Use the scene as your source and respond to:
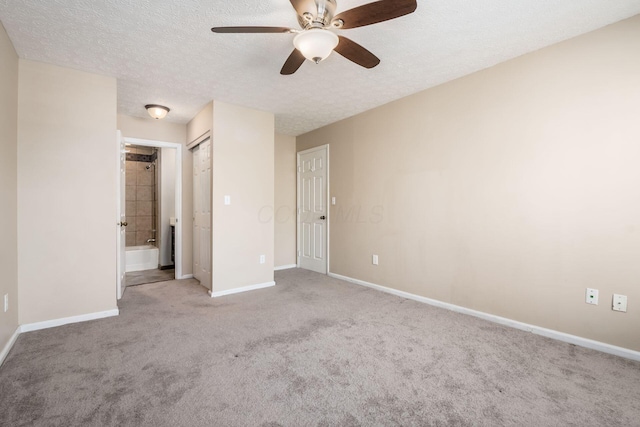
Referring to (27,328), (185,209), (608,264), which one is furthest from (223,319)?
(608,264)

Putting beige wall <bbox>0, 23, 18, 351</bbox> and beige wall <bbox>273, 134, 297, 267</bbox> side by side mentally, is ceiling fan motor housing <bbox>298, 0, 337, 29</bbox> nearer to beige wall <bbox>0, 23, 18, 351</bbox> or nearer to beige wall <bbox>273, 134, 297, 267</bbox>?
beige wall <bbox>0, 23, 18, 351</bbox>

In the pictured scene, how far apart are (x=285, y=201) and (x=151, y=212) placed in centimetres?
299

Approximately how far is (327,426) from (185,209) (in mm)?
3967

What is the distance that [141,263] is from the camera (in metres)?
5.35

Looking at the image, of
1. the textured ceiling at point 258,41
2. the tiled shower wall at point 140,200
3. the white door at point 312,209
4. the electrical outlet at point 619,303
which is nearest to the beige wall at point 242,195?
the textured ceiling at point 258,41

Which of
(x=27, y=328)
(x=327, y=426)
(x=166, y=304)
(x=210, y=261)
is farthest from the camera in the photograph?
(x=210, y=261)

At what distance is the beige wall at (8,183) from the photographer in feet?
7.29

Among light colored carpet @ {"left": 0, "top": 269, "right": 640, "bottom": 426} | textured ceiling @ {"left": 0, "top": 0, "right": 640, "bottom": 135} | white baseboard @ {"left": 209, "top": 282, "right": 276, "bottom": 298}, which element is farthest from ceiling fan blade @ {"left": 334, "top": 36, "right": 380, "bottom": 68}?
white baseboard @ {"left": 209, "top": 282, "right": 276, "bottom": 298}

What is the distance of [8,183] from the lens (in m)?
2.39

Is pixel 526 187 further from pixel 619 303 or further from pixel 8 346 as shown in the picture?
pixel 8 346

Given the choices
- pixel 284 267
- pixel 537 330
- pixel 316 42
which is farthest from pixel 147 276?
pixel 537 330

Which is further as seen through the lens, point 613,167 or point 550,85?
point 550,85

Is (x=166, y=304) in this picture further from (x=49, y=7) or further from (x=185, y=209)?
(x=49, y=7)

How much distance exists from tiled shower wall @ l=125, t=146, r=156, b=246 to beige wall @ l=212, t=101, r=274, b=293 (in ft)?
10.5
